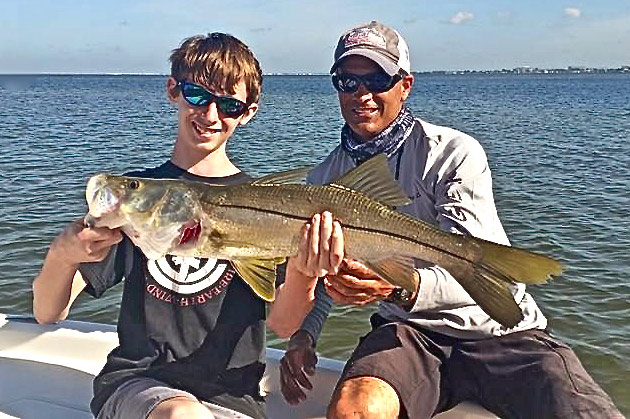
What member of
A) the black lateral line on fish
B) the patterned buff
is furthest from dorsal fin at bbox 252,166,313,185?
the patterned buff

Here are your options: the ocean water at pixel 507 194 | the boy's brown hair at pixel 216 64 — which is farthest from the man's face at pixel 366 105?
the ocean water at pixel 507 194

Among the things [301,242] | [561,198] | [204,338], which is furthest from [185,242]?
[561,198]

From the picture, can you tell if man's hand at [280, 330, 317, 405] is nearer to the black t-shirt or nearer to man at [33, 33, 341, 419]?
man at [33, 33, 341, 419]

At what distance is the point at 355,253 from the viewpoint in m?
2.92

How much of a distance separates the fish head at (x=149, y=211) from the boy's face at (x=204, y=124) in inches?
28.0

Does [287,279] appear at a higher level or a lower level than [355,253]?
lower

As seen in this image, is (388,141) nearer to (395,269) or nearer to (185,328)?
(395,269)

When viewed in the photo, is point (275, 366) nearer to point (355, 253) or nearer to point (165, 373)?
point (165, 373)

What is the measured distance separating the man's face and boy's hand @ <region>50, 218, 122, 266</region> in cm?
179

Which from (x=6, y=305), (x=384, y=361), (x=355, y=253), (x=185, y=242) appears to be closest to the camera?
(x=185, y=242)

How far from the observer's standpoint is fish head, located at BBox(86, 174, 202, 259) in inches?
105

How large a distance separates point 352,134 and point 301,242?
1.51m

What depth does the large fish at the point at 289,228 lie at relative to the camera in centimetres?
273

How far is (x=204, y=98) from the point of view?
3.39m
